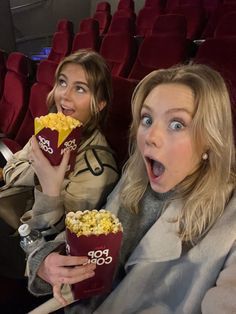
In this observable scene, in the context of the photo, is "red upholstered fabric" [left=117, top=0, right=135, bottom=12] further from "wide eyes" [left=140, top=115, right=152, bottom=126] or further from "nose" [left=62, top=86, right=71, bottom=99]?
"wide eyes" [left=140, top=115, right=152, bottom=126]

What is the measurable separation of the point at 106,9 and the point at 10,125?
13.2 ft

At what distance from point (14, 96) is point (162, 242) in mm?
1861

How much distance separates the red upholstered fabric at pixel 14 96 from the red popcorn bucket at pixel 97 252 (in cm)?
167

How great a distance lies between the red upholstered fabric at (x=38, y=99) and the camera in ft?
6.40

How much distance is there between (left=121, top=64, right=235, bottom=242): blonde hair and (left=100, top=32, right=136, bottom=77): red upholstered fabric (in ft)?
5.45

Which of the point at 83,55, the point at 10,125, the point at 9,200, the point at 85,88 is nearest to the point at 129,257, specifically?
the point at 9,200

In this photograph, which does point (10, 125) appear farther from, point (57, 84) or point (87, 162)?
point (87, 162)

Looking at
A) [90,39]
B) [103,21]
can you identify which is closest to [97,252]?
[90,39]

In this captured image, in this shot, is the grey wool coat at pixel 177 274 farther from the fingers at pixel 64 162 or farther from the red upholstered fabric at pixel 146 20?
the red upholstered fabric at pixel 146 20

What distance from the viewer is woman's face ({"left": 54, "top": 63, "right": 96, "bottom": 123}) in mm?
1039

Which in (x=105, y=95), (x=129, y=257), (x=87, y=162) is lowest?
(x=129, y=257)

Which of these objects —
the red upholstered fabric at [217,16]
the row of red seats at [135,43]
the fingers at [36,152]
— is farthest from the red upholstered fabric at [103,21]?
the fingers at [36,152]

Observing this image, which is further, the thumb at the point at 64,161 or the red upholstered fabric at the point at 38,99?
the red upholstered fabric at the point at 38,99

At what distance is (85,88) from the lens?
1042 millimetres
